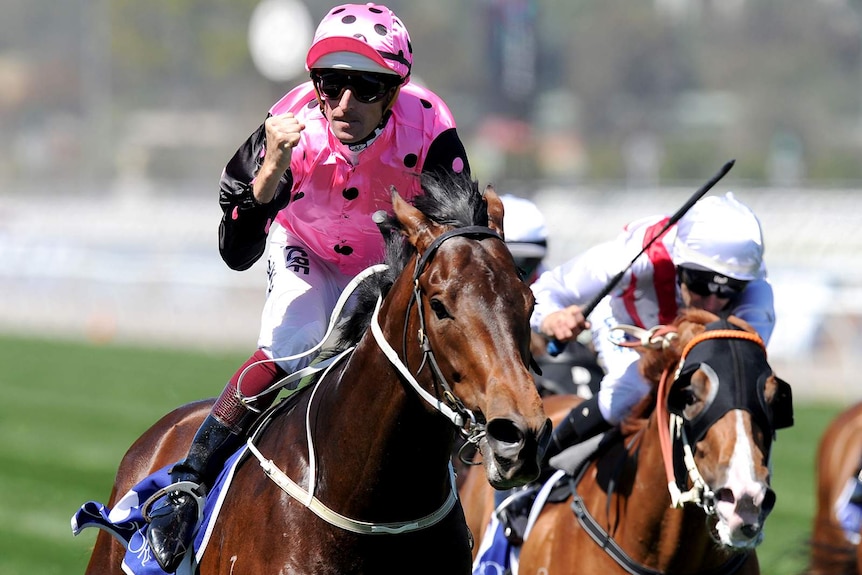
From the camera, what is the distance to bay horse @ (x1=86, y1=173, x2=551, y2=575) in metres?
3.18

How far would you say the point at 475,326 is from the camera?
3207mm

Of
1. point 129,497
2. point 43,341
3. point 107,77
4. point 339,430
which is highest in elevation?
point 107,77

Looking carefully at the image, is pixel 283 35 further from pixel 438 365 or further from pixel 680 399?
pixel 438 365

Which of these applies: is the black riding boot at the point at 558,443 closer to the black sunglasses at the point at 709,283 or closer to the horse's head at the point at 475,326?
the black sunglasses at the point at 709,283

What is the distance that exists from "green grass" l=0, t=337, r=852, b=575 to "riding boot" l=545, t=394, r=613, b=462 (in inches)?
75.3

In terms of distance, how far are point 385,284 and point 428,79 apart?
58537 mm

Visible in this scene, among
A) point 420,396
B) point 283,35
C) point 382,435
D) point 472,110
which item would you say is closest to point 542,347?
point 382,435

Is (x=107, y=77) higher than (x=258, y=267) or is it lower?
higher

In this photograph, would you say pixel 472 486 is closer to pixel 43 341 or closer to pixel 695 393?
pixel 695 393

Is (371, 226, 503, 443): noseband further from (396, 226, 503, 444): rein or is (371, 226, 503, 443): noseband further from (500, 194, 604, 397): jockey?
(500, 194, 604, 397): jockey

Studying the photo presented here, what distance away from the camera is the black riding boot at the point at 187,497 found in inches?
163

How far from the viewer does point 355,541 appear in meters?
3.67

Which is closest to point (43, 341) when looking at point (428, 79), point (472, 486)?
point (472, 486)

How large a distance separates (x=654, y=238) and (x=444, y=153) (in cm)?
114
